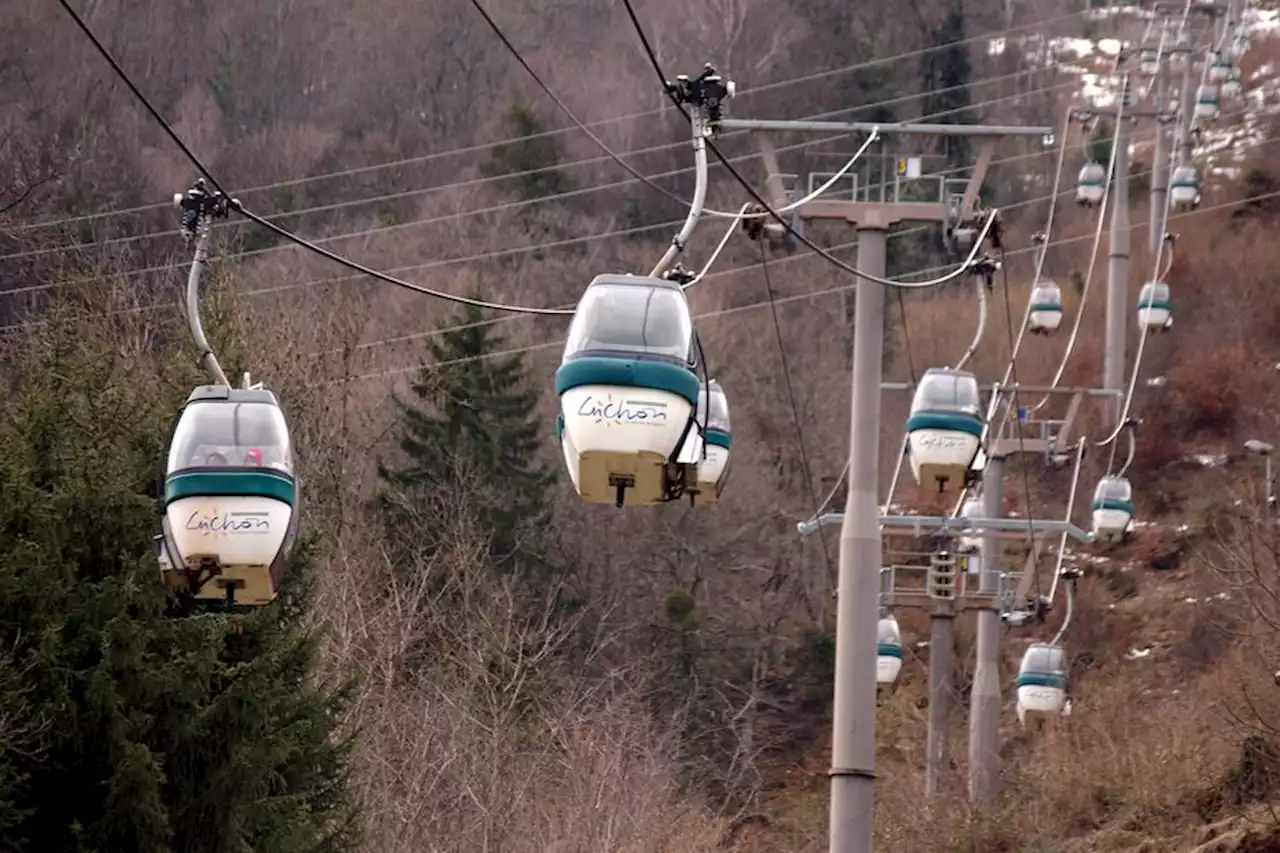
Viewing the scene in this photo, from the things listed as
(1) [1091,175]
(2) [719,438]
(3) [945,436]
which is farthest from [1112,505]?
(2) [719,438]

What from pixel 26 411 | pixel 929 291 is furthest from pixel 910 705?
pixel 26 411

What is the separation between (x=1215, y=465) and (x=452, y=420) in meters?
16.0

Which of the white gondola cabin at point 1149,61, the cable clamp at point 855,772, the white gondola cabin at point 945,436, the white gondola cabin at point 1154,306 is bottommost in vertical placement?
the cable clamp at point 855,772

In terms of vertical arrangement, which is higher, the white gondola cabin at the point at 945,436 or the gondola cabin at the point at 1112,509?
the gondola cabin at the point at 1112,509

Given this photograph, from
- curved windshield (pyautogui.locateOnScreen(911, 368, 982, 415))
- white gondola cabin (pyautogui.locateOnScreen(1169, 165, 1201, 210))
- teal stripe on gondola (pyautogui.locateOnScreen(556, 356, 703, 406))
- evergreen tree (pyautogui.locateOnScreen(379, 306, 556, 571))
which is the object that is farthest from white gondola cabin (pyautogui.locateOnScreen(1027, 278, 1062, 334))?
teal stripe on gondola (pyautogui.locateOnScreen(556, 356, 703, 406))

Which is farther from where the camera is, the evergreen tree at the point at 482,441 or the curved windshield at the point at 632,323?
the evergreen tree at the point at 482,441

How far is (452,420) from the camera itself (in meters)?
45.3

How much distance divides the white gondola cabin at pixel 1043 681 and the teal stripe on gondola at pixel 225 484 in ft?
68.7

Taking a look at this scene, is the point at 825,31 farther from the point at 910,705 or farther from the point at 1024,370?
the point at 910,705

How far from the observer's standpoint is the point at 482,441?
149 feet

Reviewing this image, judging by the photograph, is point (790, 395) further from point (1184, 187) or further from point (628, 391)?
point (1184, 187)

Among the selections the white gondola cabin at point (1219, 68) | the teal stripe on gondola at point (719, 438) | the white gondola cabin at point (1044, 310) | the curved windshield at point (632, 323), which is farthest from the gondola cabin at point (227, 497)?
the white gondola cabin at point (1219, 68)

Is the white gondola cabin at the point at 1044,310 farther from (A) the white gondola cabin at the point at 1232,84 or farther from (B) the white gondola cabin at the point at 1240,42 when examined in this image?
(B) the white gondola cabin at the point at 1240,42

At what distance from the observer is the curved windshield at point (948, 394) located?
17688 mm
